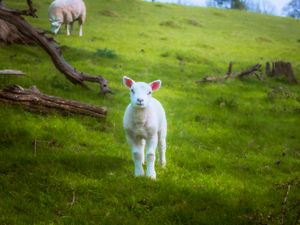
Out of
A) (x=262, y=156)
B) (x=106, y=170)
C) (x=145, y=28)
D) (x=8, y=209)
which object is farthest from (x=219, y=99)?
(x=145, y=28)

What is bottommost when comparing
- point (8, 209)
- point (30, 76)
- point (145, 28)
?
point (8, 209)

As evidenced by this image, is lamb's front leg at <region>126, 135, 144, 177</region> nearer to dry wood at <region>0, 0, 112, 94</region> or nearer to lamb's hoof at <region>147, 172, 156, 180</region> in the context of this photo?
lamb's hoof at <region>147, 172, 156, 180</region>

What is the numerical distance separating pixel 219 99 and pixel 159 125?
19.8 feet

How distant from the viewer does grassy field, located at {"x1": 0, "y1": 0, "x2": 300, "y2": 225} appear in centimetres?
592

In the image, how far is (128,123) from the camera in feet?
22.3

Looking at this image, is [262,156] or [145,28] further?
[145,28]

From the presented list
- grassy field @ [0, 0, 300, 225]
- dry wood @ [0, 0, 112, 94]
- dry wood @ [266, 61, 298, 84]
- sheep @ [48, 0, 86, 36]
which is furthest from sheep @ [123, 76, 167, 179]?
sheep @ [48, 0, 86, 36]

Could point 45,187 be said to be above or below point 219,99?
below

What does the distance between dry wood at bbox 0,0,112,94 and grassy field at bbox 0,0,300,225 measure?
55 centimetres

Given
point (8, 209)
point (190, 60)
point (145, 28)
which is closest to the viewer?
point (8, 209)

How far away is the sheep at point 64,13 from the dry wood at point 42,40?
1242 centimetres

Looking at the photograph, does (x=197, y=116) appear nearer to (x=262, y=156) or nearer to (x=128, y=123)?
(x=262, y=156)

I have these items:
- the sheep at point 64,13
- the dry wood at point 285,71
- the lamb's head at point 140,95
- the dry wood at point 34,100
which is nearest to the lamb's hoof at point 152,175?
the lamb's head at point 140,95

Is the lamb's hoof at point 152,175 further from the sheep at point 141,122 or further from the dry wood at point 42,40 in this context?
the dry wood at point 42,40
